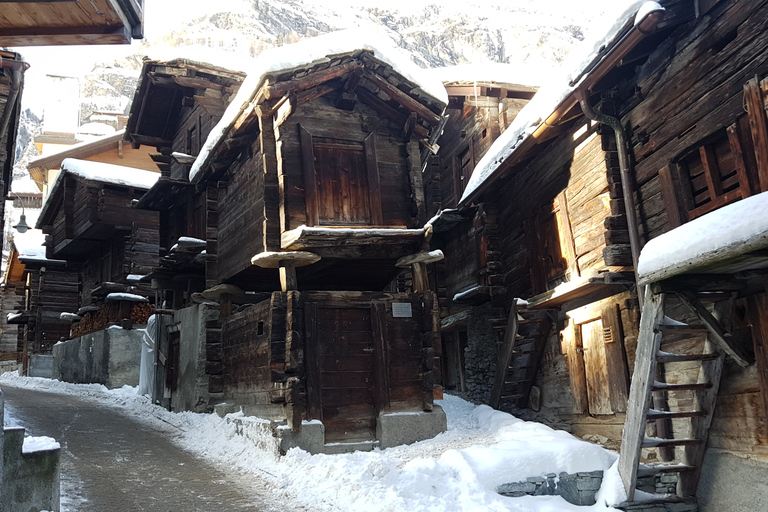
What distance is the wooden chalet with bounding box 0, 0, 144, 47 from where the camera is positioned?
14.8ft

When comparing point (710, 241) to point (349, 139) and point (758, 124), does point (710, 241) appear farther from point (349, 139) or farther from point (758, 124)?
point (349, 139)

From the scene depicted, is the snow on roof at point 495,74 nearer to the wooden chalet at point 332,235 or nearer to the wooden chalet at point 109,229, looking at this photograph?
the wooden chalet at point 332,235

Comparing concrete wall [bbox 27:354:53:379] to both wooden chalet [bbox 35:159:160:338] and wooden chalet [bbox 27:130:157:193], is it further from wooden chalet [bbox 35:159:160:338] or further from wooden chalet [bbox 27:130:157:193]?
wooden chalet [bbox 27:130:157:193]

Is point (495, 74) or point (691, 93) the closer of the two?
point (691, 93)

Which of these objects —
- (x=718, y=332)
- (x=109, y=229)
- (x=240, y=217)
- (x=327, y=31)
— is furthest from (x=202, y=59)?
(x=327, y=31)

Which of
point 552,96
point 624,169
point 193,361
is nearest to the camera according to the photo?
point 624,169

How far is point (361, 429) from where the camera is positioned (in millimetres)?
10891

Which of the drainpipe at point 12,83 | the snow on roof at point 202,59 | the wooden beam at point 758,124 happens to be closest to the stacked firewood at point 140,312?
the snow on roof at point 202,59

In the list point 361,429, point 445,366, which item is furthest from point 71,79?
point 361,429

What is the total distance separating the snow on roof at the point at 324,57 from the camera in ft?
35.9

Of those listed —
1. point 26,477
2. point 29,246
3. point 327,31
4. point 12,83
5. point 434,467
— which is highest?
point 327,31

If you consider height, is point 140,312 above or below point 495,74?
below

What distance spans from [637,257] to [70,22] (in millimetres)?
7877

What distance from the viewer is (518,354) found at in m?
13.1
